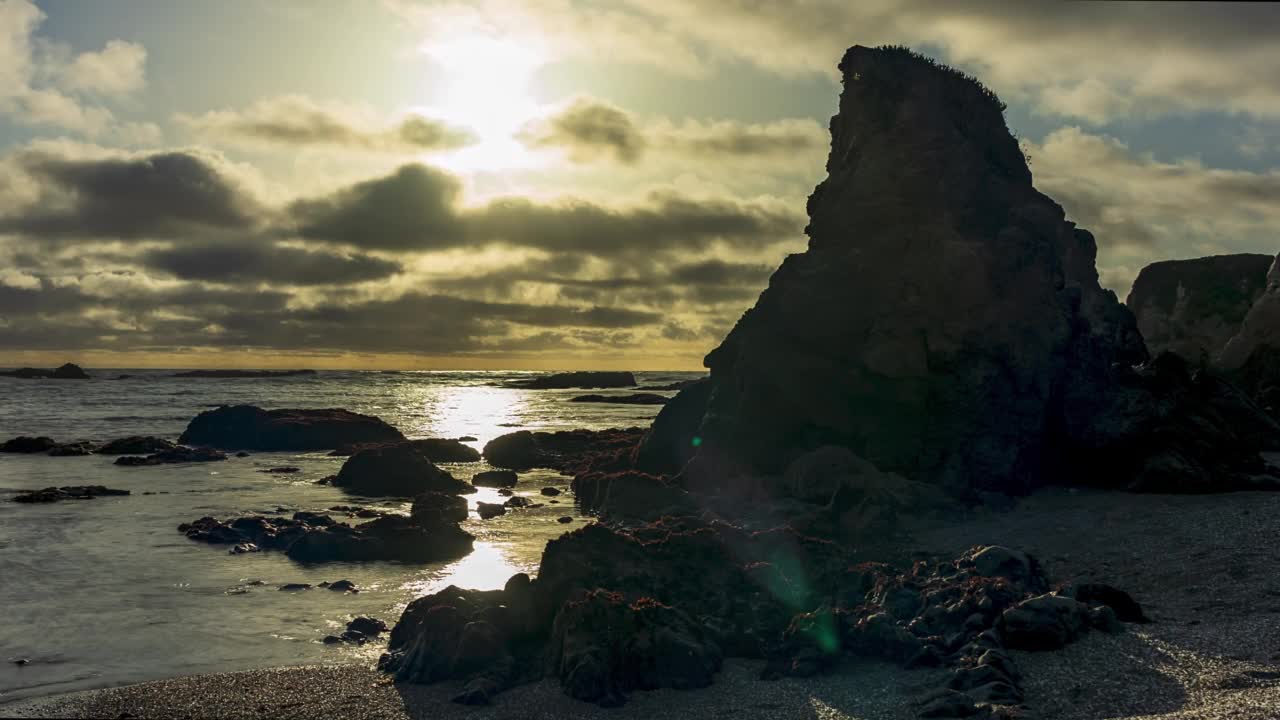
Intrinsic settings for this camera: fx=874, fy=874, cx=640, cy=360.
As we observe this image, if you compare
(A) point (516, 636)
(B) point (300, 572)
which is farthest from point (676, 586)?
(B) point (300, 572)

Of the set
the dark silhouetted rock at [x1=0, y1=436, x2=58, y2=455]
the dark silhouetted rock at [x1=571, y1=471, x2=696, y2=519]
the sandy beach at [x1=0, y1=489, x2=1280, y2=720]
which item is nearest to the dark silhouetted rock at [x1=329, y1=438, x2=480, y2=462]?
the dark silhouetted rock at [x1=0, y1=436, x2=58, y2=455]

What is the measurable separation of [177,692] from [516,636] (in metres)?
5.69

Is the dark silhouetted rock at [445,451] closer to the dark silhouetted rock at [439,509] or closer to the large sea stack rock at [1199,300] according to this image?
the dark silhouetted rock at [439,509]

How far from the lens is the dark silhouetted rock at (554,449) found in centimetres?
5241

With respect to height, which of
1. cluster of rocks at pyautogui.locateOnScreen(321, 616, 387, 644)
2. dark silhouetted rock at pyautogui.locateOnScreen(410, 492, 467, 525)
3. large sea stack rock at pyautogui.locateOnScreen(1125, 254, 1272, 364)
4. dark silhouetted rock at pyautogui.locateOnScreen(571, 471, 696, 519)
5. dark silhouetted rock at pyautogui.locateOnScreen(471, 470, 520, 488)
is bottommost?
dark silhouetted rock at pyautogui.locateOnScreen(471, 470, 520, 488)

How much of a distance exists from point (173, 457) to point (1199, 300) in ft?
308

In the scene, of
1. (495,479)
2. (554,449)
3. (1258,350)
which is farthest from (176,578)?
(1258,350)

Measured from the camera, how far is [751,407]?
3356 centimetres

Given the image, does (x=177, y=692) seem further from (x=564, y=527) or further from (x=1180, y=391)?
(x=1180, y=391)

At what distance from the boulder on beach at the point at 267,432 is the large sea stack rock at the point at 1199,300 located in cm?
7247

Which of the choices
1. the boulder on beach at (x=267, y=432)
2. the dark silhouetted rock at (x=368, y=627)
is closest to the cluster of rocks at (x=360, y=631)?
the dark silhouetted rock at (x=368, y=627)

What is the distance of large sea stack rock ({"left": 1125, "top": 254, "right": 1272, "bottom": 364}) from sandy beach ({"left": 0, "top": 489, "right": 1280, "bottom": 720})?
75769 millimetres

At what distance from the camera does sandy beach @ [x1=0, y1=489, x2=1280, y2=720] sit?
12266 millimetres

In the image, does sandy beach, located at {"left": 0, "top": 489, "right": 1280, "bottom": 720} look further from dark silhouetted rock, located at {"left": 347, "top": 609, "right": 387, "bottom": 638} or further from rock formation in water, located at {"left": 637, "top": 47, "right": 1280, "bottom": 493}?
rock formation in water, located at {"left": 637, "top": 47, "right": 1280, "bottom": 493}
